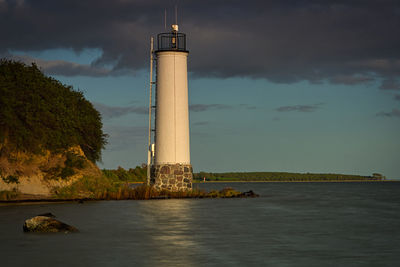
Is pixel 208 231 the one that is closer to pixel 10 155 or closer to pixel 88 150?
pixel 10 155

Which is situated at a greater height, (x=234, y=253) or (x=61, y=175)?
(x=61, y=175)

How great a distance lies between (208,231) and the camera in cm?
2616

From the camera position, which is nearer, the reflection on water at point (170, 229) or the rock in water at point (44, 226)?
the reflection on water at point (170, 229)

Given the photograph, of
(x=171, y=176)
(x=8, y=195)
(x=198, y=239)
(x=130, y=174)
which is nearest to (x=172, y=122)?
(x=171, y=176)

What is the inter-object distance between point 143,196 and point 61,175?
279 inches

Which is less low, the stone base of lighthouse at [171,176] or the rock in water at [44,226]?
the stone base of lighthouse at [171,176]

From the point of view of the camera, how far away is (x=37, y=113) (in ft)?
135

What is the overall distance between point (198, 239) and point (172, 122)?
24315 mm

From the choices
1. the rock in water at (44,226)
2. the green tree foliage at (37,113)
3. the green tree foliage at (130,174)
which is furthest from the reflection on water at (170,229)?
the green tree foliage at (130,174)

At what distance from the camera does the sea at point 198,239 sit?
17.7 metres

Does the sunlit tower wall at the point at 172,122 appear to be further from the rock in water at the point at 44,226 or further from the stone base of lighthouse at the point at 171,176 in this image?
the rock in water at the point at 44,226

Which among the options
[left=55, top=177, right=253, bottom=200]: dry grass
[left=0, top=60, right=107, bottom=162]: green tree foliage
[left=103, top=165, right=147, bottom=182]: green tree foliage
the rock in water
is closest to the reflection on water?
[left=55, top=177, right=253, bottom=200]: dry grass

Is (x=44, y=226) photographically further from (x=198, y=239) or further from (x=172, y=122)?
(x=172, y=122)

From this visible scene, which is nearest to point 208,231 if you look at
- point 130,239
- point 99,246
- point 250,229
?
point 250,229
